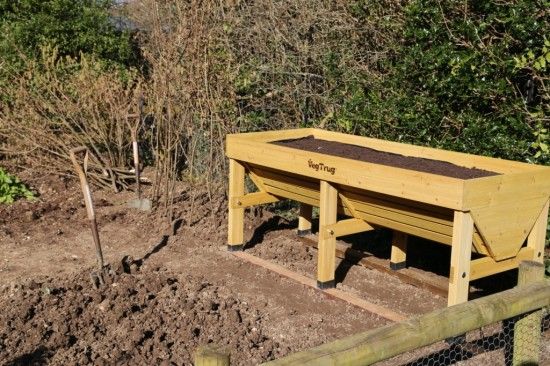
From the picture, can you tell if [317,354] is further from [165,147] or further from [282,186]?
[165,147]

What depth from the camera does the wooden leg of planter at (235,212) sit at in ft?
22.2

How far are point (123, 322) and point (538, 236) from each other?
2.80 m

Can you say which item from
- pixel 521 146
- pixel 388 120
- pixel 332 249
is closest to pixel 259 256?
pixel 332 249

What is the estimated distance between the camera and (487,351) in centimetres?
483

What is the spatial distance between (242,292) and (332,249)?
2.47 ft

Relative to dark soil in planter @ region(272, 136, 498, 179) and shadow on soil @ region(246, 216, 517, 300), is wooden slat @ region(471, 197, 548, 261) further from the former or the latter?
shadow on soil @ region(246, 216, 517, 300)

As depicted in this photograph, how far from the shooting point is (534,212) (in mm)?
5105

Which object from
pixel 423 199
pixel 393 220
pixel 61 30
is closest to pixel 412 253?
pixel 393 220

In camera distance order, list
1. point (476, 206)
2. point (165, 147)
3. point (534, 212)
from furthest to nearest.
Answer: point (165, 147)
point (534, 212)
point (476, 206)

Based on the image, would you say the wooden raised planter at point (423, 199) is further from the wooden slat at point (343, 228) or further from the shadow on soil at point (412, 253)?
the shadow on soil at point (412, 253)

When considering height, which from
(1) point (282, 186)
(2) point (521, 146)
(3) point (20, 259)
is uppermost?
(2) point (521, 146)

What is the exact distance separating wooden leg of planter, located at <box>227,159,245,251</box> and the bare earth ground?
0.50 feet

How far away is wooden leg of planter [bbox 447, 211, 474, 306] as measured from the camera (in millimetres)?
4688

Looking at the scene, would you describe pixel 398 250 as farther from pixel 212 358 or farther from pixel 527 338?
pixel 212 358
